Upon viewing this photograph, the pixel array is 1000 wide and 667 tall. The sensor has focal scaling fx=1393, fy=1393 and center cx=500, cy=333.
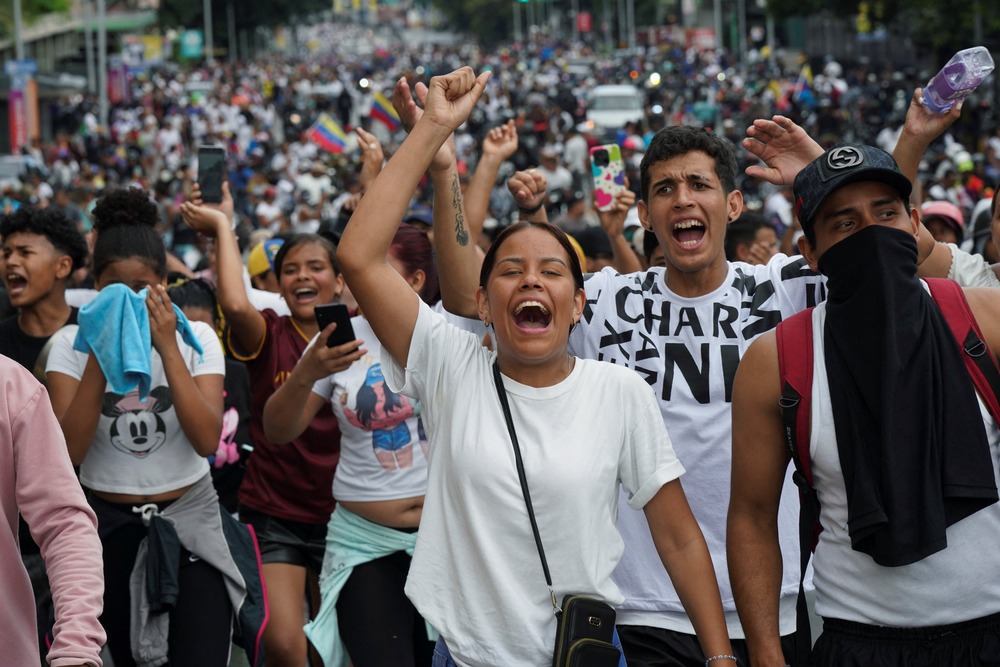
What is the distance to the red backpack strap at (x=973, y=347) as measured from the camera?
3.10 m

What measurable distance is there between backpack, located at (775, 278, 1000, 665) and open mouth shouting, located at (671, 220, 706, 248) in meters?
0.83

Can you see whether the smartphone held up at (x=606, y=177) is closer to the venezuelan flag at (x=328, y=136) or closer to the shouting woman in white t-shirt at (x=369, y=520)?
the shouting woman in white t-shirt at (x=369, y=520)

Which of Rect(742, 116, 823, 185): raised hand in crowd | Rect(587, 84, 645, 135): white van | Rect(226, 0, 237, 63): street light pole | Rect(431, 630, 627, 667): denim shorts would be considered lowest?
Rect(431, 630, 627, 667): denim shorts

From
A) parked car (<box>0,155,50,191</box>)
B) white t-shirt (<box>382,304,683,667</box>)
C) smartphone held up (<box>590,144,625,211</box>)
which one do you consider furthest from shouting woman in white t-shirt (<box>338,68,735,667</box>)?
parked car (<box>0,155,50,191</box>)

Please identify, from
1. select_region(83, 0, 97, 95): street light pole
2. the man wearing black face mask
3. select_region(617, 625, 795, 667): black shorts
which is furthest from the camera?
select_region(83, 0, 97, 95): street light pole

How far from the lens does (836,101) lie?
36094 millimetres

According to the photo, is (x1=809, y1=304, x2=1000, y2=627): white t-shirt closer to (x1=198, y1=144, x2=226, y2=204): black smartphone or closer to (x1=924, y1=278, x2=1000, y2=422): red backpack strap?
(x1=924, y1=278, x2=1000, y2=422): red backpack strap

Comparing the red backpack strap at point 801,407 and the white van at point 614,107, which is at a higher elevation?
the white van at point 614,107

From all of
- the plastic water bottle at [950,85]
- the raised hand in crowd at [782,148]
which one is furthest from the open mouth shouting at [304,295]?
the plastic water bottle at [950,85]

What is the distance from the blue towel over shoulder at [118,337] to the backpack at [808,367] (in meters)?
2.33

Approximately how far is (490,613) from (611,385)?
635 millimetres

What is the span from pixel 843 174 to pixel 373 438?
2342 mm

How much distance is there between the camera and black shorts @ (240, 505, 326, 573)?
5523 millimetres

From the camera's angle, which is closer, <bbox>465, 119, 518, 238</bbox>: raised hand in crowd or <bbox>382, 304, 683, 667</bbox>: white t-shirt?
<bbox>382, 304, 683, 667</bbox>: white t-shirt
